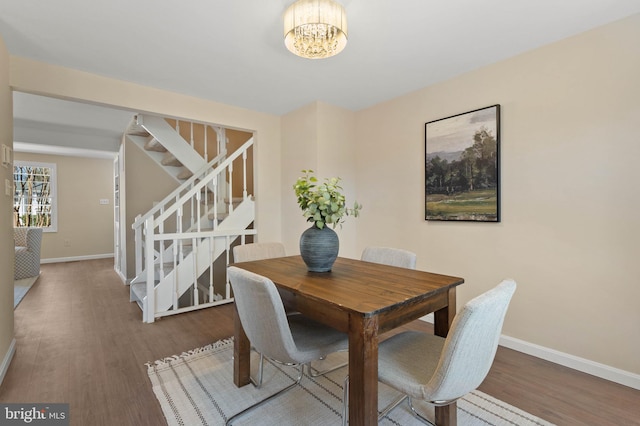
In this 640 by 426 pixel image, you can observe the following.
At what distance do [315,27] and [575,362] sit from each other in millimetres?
2705

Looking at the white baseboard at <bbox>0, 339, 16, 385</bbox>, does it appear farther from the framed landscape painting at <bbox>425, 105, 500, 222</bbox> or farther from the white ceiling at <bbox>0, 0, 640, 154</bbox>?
the framed landscape painting at <bbox>425, 105, 500, 222</bbox>

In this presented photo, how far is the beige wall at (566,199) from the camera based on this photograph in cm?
183

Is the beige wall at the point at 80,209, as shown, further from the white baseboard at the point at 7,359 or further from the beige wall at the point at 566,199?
the beige wall at the point at 566,199

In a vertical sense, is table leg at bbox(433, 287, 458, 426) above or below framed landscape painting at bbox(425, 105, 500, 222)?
below

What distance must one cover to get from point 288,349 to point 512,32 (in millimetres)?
2381

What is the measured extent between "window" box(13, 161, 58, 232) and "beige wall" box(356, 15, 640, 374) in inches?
298

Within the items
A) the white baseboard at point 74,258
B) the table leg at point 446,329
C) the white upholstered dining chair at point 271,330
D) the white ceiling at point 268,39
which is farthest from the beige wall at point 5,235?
the white baseboard at point 74,258

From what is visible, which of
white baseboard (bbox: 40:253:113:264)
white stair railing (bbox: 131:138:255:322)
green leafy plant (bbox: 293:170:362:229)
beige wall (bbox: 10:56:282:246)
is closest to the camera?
green leafy plant (bbox: 293:170:362:229)

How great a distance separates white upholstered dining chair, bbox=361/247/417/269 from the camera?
193 cm

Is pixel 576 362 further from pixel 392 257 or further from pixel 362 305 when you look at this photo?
pixel 362 305

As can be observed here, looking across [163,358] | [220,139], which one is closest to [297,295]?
[163,358]

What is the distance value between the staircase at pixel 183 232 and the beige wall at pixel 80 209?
124 inches

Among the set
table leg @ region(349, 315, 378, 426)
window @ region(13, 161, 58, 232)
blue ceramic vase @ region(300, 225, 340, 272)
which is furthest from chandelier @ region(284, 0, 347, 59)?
window @ region(13, 161, 58, 232)

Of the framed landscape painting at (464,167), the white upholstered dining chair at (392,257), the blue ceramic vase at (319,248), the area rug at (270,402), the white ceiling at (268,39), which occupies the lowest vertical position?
the area rug at (270,402)
